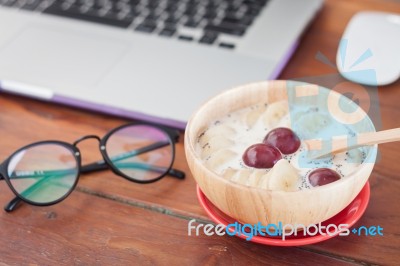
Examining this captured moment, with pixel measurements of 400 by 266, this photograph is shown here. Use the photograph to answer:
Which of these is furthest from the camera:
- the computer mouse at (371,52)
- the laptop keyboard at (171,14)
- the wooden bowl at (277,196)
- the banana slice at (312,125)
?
the laptop keyboard at (171,14)

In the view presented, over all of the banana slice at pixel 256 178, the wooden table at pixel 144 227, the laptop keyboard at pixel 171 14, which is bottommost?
the wooden table at pixel 144 227

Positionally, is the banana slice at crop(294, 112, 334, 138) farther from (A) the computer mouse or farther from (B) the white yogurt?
(A) the computer mouse

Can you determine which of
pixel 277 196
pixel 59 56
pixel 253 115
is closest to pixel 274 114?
pixel 253 115

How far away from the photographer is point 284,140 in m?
0.51

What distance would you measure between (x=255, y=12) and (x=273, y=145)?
34cm

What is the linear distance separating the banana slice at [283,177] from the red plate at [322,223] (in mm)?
45

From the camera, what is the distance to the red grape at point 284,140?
1.65 feet

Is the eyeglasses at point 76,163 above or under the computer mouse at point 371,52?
under

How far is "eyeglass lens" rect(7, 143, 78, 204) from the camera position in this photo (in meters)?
0.57

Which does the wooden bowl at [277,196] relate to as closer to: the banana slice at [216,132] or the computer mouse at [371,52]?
the banana slice at [216,132]

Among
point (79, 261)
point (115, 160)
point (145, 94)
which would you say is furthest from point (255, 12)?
point (79, 261)

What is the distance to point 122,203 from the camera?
0.57 meters

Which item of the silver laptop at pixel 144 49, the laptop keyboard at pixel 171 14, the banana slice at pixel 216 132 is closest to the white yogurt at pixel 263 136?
the banana slice at pixel 216 132

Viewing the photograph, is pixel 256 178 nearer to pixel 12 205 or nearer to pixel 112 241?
pixel 112 241
